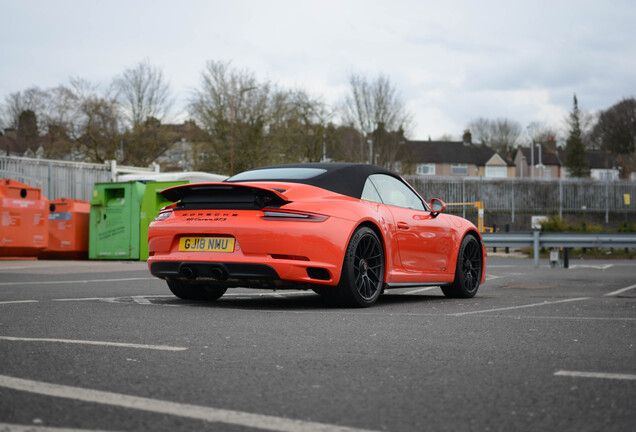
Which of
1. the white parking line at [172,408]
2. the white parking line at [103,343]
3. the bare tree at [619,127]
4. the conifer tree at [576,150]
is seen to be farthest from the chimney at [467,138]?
the white parking line at [172,408]

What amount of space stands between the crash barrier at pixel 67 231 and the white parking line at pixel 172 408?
1766 cm

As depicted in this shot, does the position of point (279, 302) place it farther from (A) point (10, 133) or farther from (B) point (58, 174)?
(A) point (10, 133)

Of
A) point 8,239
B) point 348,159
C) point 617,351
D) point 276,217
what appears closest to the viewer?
point 617,351

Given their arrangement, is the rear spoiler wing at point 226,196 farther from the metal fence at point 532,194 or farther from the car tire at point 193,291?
the metal fence at point 532,194

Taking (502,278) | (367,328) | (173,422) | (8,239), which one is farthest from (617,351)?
(8,239)

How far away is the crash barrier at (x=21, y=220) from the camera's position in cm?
1864

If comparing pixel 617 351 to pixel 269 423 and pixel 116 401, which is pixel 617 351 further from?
pixel 116 401

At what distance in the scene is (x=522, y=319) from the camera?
5953mm

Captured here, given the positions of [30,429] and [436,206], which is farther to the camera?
[436,206]

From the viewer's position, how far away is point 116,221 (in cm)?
1950

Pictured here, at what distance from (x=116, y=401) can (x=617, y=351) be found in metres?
2.77

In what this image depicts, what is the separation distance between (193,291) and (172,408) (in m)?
4.82

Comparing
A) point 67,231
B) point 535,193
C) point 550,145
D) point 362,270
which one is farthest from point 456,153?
point 362,270

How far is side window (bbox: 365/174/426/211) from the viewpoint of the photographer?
7.72 m
